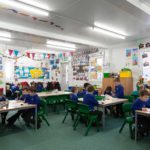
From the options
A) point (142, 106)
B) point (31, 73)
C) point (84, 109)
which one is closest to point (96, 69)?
point (31, 73)

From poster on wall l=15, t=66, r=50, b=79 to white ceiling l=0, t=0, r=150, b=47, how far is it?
436cm

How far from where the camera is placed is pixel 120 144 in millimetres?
3521

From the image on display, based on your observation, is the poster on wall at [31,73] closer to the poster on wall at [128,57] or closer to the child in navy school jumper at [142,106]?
the poster on wall at [128,57]

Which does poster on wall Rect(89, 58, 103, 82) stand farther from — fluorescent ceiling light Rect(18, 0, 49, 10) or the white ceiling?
fluorescent ceiling light Rect(18, 0, 49, 10)

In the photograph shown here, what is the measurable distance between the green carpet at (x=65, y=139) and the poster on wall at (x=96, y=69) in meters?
4.70

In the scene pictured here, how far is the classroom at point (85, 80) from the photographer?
12.2ft

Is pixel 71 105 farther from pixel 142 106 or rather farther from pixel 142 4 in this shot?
pixel 142 4

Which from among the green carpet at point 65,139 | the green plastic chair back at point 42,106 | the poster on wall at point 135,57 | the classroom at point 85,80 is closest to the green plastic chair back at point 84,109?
the classroom at point 85,80

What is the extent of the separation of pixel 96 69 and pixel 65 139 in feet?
19.9

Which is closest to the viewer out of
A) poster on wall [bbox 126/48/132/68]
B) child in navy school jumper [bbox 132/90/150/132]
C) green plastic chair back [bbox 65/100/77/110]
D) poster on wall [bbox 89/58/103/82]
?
child in navy school jumper [bbox 132/90/150/132]

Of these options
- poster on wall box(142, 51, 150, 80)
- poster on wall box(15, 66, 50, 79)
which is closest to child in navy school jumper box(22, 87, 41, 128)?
poster on wall box(142, 51, 150, 80)

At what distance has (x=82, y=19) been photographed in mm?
5137

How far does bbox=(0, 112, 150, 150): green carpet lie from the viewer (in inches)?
133

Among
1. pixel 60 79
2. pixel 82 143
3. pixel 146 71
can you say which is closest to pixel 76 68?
pixel 60 79
